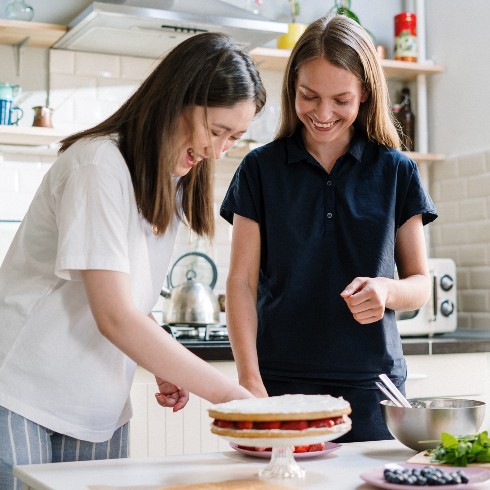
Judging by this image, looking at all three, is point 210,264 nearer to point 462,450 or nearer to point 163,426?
point 163,426

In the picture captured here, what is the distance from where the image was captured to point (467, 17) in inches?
150

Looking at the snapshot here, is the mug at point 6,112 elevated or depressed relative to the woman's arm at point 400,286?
elevated

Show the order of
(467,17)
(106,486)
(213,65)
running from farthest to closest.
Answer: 1. (467,17)
2. (213,65)
3. (106,486)

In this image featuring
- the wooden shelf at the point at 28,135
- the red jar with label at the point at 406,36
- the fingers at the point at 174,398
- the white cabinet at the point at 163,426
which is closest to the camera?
the fingers at the point at 174,398

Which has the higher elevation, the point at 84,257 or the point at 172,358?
the point at 84,257

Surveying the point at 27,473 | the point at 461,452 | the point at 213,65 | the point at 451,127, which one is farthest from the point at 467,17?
the point at 27,473

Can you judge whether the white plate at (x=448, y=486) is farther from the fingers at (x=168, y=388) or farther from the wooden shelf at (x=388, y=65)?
the wooden shelf at (x=388, y=65)

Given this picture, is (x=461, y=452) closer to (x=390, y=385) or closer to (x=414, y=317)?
(x=390, y=385)

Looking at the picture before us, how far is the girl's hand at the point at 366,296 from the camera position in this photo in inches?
65.5

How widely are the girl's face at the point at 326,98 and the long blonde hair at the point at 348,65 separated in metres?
0.02

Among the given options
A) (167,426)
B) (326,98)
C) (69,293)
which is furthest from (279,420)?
(167,426)

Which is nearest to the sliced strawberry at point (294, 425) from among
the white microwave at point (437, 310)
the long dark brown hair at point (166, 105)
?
the long dark brown hair at point (166, 105)

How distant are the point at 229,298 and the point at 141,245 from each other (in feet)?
1.19

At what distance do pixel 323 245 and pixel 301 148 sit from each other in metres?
0.22
